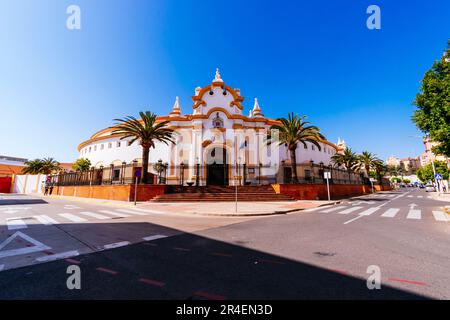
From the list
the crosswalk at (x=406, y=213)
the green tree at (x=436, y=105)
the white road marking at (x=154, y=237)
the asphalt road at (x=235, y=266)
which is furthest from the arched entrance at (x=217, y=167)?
the asphalt road at (x=235, y=266)

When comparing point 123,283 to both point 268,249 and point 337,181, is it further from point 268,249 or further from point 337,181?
point 337,181

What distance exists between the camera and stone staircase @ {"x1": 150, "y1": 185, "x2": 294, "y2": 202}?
834 inches

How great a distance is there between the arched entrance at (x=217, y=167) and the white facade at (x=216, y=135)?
15cm

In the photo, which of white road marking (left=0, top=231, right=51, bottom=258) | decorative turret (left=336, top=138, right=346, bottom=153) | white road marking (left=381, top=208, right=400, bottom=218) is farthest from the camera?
decorative turret (left=336, top=138, right=346, bottom=153)

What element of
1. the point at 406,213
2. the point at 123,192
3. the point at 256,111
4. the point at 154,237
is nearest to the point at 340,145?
the point at 256,111

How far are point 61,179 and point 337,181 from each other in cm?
4832

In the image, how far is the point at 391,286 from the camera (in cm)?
333

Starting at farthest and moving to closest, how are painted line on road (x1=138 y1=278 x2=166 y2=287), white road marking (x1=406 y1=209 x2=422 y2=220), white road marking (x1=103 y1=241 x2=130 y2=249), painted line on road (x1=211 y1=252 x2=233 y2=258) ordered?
1. white road marking (x1=406 y1=209 x2=422 y2=220)
2. white road marking (x1=103 y1=241 x2=130 y2=249)
3. painted line on road (x1=211 y1=252 x2=233 y2=258)
4. painted line on road (x1=138 y1=278 x2=166 y2=287)

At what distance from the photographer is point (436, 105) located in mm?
10836

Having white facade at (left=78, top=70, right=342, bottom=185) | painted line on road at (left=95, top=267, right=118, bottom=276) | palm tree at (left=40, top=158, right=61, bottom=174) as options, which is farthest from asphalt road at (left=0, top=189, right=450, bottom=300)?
palm tree at (left=40, top=158, right=61, bottom=174)

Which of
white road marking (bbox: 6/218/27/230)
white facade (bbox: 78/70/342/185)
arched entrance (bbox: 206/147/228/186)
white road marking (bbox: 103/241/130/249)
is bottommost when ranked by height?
white road marking (bbox: 103/241/130/249)

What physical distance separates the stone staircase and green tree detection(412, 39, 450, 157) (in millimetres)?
12558

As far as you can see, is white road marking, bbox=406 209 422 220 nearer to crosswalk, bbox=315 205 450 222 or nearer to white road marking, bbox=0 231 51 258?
crosswalk, bbox=315 205 450 222

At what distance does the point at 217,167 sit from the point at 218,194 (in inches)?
329
